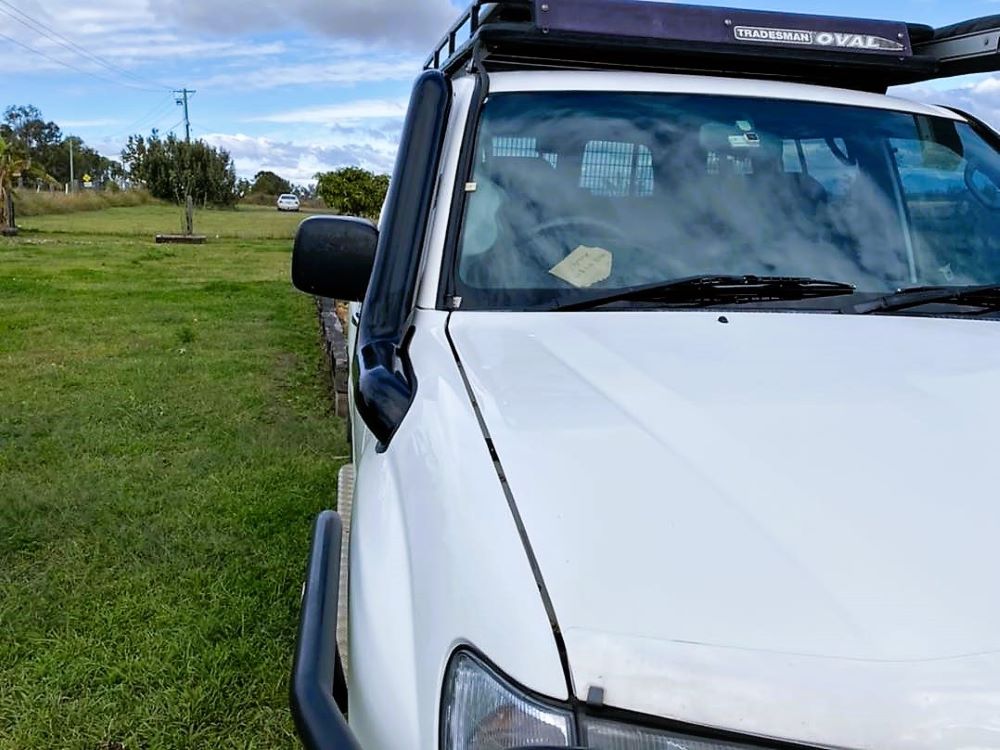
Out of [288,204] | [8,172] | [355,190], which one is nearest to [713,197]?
[355,190]

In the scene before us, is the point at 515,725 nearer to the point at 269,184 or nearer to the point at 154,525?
the point at 154,525

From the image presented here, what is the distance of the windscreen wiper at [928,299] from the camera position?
1973 mm

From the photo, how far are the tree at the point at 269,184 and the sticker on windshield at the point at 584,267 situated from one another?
6932 centimetres

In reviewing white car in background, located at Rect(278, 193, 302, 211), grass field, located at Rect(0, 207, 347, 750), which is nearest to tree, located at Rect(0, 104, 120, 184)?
white car in background, located at Rect(278, 193, 302, 211)

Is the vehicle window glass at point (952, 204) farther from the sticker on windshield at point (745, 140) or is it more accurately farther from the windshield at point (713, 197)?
the sticker on windshield at point (745, 140)

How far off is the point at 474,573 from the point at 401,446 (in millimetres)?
467

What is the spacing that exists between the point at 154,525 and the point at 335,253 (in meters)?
2.27

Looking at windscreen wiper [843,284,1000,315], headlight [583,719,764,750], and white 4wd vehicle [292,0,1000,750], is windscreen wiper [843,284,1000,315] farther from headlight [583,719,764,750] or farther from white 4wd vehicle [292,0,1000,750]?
headlight [583,719,764,750]

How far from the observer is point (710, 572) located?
1029 mm

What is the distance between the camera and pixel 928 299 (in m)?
2.01

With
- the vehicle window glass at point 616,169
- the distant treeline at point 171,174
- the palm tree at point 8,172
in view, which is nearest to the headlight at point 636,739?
the vehicle window glass at point 616,169

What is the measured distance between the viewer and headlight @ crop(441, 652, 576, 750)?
949mm

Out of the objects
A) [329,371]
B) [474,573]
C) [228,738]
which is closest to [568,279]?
[474,573]

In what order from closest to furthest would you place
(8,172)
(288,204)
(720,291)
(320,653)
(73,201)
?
1. (320,653)
2. (720,291)
3. (8,172)
4. (73,201)
5. (288,204)
